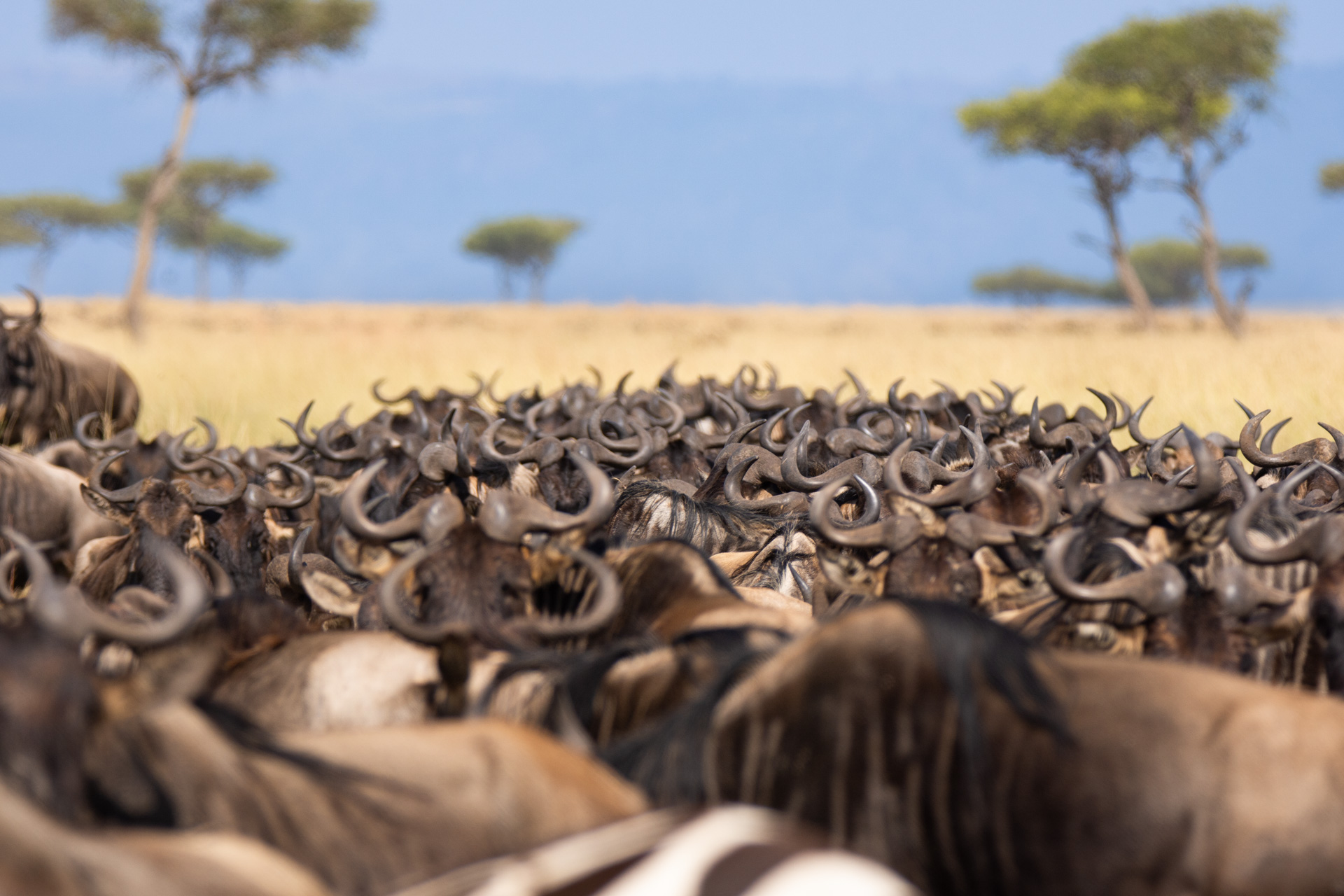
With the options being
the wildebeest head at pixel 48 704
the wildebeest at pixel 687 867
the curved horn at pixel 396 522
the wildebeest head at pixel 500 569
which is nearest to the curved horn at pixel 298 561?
the curved horn at pixel 396 522

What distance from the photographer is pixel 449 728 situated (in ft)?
7.91

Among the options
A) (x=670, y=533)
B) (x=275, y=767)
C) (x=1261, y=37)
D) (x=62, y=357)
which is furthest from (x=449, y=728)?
(x=1261, y=37)

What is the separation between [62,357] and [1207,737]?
11.7 m

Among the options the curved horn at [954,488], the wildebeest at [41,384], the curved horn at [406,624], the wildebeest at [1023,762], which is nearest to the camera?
the wildebeest at [1023,762]

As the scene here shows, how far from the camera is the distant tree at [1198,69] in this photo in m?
25.9

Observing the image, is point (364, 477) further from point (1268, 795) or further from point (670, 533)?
point (1268, 795)

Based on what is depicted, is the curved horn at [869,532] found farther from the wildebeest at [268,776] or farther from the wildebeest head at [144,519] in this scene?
the wildebeest head at [144,519]

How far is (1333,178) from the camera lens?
113 ft

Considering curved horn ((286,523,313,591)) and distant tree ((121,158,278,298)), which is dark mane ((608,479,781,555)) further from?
distant tree ((121,158,278,298))

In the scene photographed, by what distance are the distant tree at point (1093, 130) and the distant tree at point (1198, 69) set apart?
39 centimetres

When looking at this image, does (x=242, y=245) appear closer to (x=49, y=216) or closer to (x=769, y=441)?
(x=49, y=216)

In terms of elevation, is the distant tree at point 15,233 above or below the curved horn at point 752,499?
above

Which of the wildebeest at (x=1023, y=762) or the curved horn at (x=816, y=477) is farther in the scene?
the curved horn at (x=816, y=477)

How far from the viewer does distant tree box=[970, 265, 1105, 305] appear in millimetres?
60312
